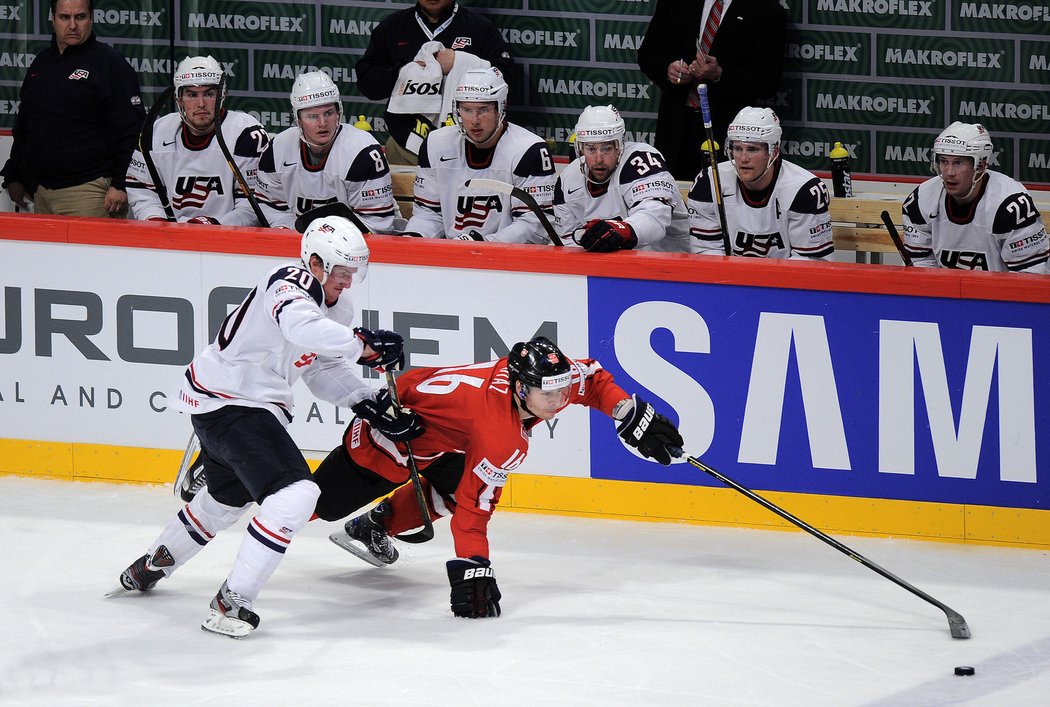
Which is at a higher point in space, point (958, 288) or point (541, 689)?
point (958, 288)

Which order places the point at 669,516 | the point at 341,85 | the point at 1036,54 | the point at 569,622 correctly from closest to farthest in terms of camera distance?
the point at 569,622 < the point at 669,516 < the point at 1036,54 < the point at 341,85

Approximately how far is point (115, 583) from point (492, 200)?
222 centimetres

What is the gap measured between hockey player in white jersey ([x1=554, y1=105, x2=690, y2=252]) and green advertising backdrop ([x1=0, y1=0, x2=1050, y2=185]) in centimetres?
168

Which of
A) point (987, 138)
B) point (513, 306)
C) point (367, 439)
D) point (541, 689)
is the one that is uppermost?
point (987, 138)

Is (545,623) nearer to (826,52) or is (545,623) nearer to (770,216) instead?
(770,216)

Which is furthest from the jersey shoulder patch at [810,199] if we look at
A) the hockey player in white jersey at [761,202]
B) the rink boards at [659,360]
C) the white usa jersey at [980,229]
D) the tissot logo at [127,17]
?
the tissot logo at [127,17]

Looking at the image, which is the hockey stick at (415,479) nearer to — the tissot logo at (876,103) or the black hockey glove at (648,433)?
the black hockey glove at (648,433)

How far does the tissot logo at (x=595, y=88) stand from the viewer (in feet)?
27.8

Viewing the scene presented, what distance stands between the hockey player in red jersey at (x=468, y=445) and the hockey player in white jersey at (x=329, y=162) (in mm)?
1606

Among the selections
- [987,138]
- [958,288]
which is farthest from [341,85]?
[958,288]

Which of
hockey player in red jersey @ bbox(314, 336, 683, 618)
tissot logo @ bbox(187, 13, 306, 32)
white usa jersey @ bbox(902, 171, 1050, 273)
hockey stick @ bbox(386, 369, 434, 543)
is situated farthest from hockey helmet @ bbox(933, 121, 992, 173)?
tissot logo @ bbox(187, 13, 306, 32)

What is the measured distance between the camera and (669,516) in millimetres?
5965

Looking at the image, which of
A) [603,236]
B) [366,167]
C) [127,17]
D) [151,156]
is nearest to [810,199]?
[603,236]

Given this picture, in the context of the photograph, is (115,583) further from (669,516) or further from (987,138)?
(987,138)
